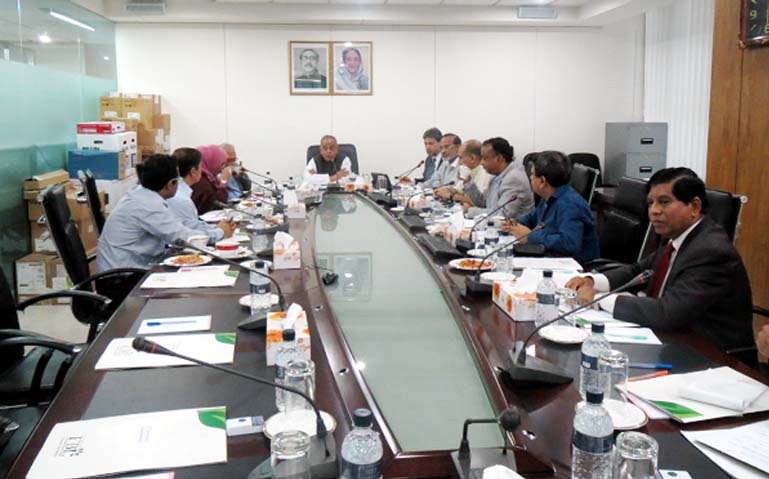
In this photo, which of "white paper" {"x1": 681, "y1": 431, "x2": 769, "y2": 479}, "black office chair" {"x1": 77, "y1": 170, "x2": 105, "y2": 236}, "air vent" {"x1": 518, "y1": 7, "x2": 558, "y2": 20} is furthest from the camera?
"air vent" {"x1": 518, "y1": 7, "x2": 558, "y2": 20}

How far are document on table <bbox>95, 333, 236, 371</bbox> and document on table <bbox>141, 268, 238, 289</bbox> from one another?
595 millimetres

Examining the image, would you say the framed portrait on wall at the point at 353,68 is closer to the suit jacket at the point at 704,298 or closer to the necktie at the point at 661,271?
the necktie at the point at 661,271

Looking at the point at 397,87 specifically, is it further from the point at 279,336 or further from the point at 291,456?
the point at 291,456

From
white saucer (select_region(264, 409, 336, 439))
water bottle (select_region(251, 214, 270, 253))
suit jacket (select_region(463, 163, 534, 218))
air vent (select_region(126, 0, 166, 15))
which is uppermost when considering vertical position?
air vent (select_region(126, 0, 166, 15))

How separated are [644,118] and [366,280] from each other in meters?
5.80

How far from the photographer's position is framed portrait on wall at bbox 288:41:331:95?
23.5ft

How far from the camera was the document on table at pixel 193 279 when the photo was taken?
243cm

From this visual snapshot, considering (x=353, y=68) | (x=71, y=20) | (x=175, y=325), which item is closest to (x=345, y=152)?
(x=353, y=68)

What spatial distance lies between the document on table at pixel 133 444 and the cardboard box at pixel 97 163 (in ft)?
14.3

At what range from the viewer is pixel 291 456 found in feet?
3.55

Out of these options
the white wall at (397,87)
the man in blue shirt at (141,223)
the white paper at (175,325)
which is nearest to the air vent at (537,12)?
the white wall at (397,87)

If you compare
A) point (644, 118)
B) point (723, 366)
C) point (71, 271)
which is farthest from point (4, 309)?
point (644, 118)

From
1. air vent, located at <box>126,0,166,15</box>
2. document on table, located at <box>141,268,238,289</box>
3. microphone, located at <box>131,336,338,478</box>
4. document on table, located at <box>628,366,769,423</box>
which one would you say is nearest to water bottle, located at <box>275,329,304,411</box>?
microphone, located at <box>131,336,338,478</box>

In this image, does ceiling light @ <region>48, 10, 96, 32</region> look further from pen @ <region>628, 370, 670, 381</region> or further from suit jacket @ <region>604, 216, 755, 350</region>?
pen @ <region>628, 370, 670, 381</region>
